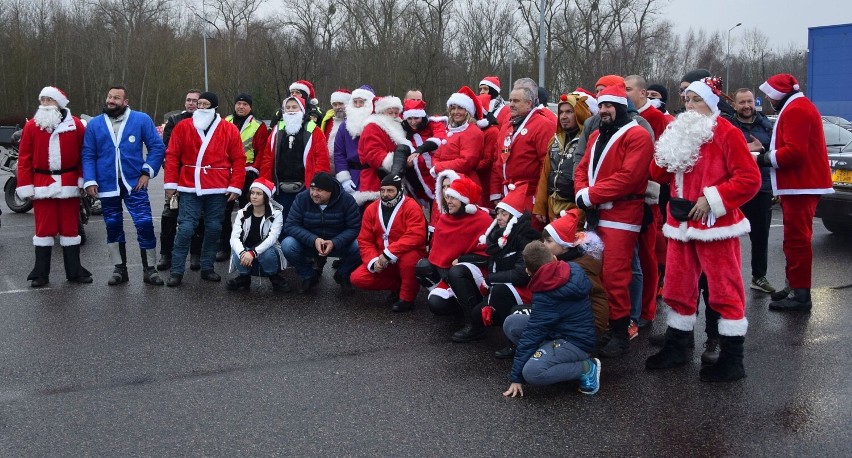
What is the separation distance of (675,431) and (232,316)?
4.00 meters

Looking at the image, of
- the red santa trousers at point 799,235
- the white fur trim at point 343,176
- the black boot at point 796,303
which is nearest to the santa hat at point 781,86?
the red santa trousers at point 799,235

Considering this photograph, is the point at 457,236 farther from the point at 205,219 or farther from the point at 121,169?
the point at 121,169

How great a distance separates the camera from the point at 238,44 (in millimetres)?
59406

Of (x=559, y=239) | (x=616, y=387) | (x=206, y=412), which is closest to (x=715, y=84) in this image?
(x=559, y=239)

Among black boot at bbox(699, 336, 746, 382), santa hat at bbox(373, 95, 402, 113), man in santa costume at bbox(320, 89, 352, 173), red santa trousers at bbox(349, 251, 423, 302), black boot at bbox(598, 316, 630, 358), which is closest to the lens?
black boot at bbox(699, 336, 746, 382)

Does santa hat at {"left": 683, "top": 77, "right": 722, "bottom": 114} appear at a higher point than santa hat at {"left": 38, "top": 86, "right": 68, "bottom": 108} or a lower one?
lower

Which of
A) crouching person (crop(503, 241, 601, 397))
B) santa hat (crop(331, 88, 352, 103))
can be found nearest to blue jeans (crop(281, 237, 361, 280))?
santa hat (crop(331, 88, 352, 103))

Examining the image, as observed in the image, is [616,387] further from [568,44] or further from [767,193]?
[568,44]

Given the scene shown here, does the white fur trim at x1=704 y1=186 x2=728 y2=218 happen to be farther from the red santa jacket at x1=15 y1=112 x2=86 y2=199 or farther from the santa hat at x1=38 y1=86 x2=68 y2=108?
the santa hat at x1=38 y1=86 x2=68 y2=108

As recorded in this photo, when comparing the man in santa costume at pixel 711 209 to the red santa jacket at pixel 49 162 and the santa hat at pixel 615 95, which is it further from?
the red santa jacket at pixel 49 162

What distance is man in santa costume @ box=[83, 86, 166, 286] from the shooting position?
28.0ft

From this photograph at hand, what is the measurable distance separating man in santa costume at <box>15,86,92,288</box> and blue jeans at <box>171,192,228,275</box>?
1.01m

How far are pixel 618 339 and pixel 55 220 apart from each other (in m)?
5.67

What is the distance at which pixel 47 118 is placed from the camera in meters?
8.47
